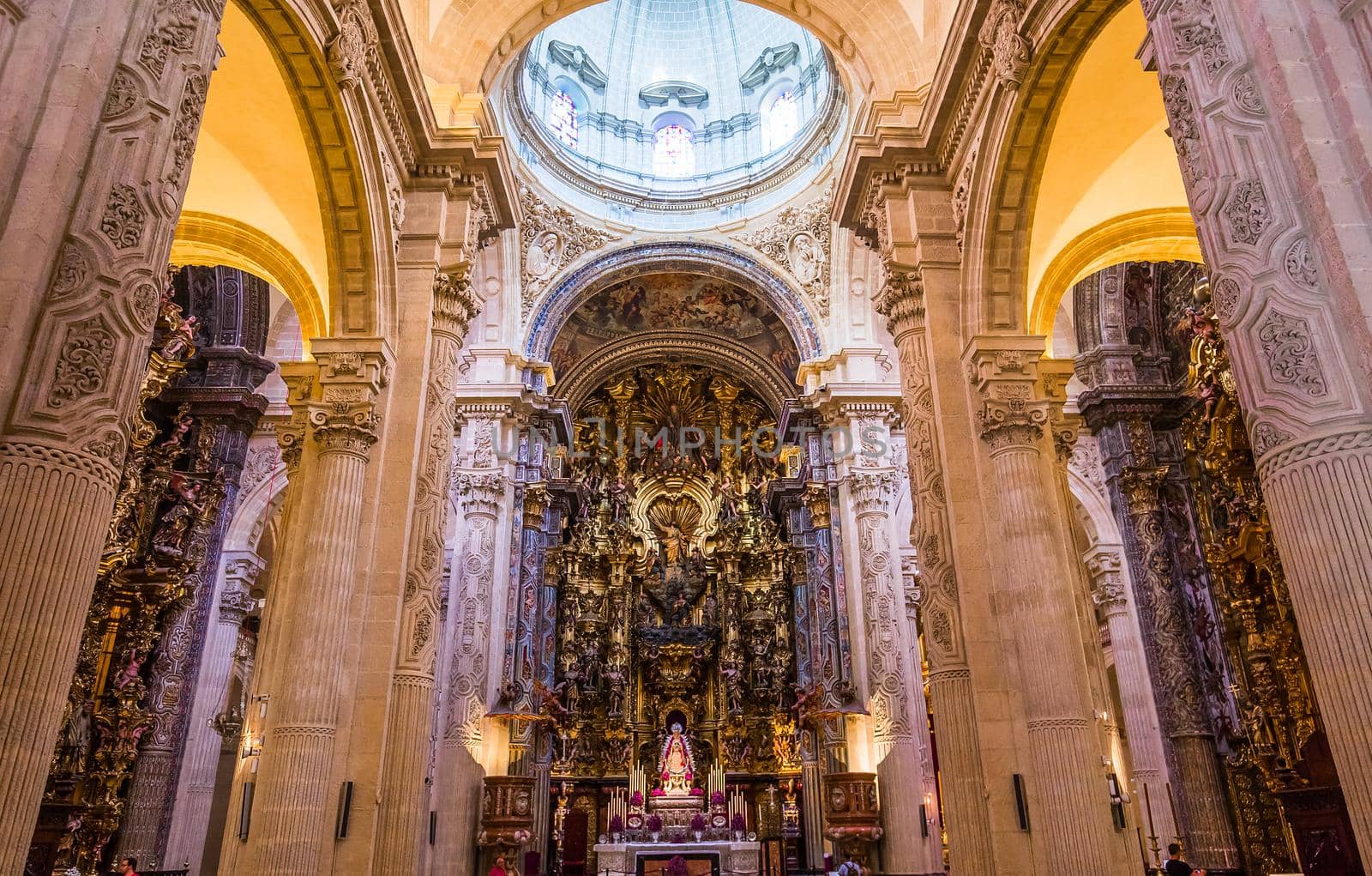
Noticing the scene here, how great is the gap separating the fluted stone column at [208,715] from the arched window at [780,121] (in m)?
15.2

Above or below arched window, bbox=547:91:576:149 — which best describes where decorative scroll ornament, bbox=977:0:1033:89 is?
below

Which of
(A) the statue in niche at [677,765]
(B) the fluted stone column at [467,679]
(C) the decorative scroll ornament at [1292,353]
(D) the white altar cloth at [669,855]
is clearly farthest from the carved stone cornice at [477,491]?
(C) the decorative scroll ornament at [1292,353]

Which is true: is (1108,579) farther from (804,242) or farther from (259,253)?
(259,253)

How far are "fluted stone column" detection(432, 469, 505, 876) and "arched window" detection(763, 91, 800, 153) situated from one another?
1097 centimetres

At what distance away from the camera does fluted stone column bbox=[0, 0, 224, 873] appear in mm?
3709

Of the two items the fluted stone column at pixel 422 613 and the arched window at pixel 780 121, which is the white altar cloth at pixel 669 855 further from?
the arched window at pixel 780 121

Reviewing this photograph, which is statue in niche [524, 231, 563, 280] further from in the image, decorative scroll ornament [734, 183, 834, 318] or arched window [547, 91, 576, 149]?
decorative scroll ornament [734, 183, 834, 318]

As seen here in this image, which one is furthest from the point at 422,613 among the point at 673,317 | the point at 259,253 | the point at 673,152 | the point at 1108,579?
the point at 673,152

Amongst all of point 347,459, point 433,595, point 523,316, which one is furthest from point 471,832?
point 523,316

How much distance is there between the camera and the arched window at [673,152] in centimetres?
2358

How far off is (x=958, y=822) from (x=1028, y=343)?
4.82 metres

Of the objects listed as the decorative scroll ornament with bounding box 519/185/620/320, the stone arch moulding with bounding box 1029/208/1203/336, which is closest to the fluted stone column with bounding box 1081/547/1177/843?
the stone arch moulding with bounding box 1029/208/1203/336

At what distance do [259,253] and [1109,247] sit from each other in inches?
445

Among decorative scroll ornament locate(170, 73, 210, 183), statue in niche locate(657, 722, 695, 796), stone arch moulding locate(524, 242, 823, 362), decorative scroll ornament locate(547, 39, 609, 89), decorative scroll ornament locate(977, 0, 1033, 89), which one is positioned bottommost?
statue in niche locate(657, 722, 695, 796)
